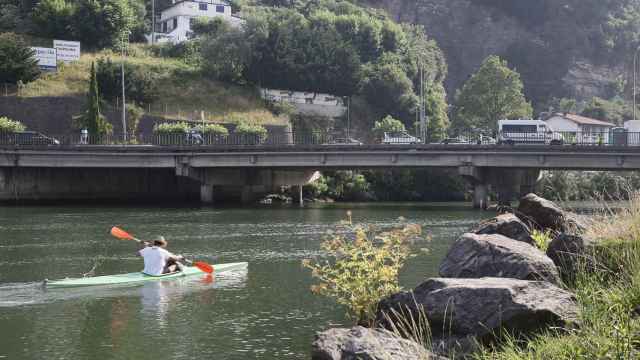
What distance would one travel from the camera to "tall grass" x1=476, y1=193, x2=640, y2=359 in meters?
9.42

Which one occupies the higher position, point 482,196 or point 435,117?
point 435,117

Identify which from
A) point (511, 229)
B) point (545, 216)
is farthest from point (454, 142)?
point (511, 229)

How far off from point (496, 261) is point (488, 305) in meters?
2.42

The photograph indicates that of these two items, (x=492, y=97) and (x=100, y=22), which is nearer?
(x=100, y=22)

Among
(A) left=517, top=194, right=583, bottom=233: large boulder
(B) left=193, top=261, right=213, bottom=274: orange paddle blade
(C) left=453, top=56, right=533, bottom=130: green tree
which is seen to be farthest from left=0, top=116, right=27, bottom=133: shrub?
(A) left=517, top=194, right=583, bottom=233: large boulder

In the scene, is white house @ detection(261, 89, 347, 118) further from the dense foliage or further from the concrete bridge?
the concrete bridge

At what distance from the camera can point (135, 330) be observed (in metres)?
19.1

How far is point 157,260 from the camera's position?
86.3 ft

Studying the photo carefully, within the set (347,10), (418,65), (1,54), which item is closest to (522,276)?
(1,54)

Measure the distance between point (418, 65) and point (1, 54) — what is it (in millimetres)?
62097

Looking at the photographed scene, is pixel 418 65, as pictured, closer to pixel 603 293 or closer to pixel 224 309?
pixel 224 309

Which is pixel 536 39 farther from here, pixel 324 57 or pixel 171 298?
pixel 171 298

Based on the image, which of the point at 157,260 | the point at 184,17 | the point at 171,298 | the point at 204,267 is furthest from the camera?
the point at 184,17

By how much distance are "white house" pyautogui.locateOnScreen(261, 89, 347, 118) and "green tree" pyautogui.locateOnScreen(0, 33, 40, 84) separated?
28470mm
